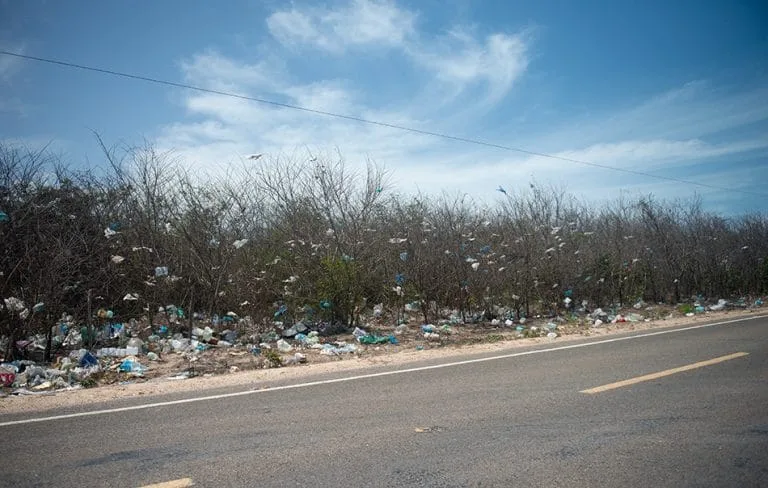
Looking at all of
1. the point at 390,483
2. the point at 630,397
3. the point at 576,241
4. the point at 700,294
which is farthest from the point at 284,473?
the point at 700,294

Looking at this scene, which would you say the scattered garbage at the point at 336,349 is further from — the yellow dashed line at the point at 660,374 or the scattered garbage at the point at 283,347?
the yellow dashed line at the point at 660,374

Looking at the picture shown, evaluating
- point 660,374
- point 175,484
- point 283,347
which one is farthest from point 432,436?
point 283,347

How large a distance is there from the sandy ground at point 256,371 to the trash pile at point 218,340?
0.11 meters

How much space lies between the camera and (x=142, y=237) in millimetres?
12922

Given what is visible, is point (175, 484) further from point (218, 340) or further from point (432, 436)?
point (218, 340)

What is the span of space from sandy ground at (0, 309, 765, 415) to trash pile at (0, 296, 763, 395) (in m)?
0.11

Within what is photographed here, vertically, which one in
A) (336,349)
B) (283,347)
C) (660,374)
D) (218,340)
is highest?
(218,340)

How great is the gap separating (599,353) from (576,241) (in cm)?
997

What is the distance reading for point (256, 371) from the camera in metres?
8.17

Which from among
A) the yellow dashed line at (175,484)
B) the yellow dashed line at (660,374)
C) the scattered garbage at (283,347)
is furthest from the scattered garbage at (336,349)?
the yellow dashed line at (175,484)

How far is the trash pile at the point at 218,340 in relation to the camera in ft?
26.7

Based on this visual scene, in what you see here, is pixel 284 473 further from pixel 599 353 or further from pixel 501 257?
pixel 501 257

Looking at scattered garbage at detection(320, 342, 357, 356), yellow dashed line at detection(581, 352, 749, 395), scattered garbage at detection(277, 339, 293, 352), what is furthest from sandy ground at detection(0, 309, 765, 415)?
yellow dashed line at detection(581, 352, 749, 395)

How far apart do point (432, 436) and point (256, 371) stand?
472 centimetres
